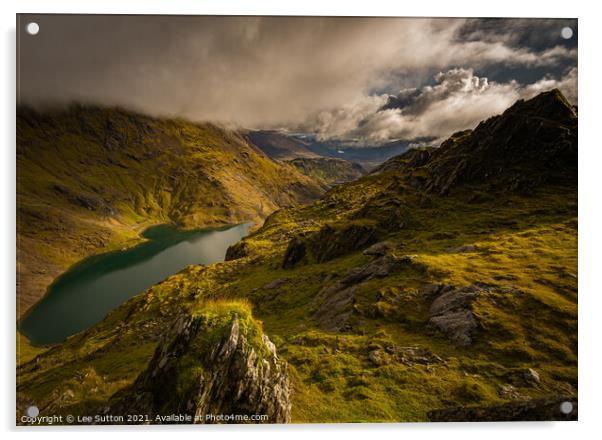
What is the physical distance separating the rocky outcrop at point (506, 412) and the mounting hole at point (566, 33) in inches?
636

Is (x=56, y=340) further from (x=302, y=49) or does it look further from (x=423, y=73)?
(x=423, y=73)

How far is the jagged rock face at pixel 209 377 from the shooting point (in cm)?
857

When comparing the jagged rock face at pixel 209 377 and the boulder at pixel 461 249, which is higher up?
the boulder at pixel 461 249

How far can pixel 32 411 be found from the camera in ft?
39.5

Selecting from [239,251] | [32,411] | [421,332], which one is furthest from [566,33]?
[239,251]

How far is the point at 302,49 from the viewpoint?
653 inches

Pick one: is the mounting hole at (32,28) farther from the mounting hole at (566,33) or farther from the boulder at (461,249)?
the boulder at (461,249)

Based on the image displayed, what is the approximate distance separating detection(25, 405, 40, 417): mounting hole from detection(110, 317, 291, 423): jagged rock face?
5.43 meters

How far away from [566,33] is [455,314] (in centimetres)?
1453

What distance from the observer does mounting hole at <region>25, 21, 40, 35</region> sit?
45.8ft

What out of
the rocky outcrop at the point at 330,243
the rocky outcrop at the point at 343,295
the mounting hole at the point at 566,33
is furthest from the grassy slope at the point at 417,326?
the mounting hole at the point at 566,33

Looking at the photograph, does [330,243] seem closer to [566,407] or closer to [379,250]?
[379,250]

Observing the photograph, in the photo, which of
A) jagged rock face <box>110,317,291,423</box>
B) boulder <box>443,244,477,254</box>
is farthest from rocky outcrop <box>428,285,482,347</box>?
jagged rock face <box>110,317,291,423</box>

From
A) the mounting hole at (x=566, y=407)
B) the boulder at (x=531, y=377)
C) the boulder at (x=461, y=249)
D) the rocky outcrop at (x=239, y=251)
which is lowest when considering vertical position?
the mounting hole at (x=566, y=407)
